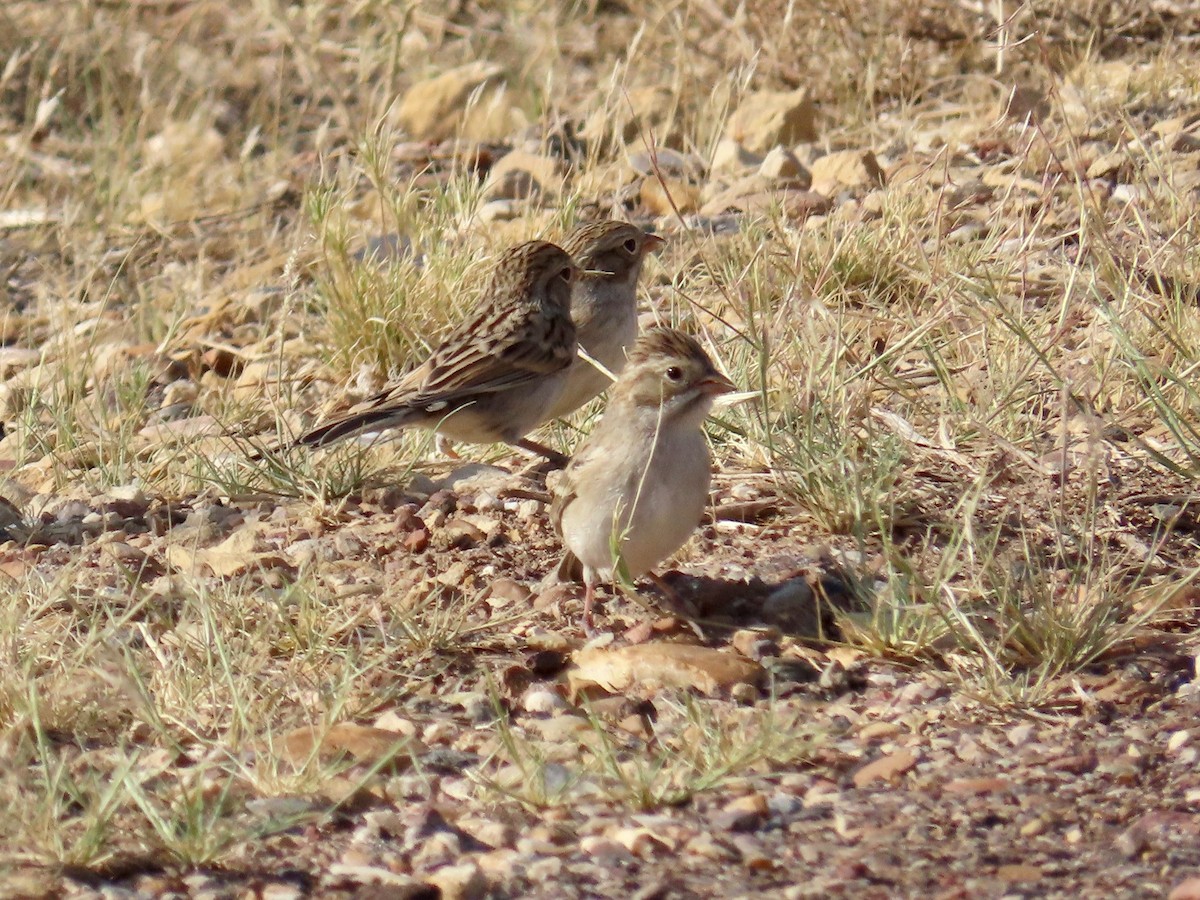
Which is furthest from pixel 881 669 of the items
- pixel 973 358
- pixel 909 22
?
pixel 909 22

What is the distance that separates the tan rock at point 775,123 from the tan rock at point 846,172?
2.10 feet

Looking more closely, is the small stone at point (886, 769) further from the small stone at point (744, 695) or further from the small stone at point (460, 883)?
the small stone at point (460, 883)

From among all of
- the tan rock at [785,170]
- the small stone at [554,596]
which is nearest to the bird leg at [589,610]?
the small stone at [554,596]

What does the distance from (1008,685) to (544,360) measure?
2763mm

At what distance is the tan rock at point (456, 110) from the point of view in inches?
368

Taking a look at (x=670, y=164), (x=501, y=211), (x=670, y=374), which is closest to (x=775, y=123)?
(x=670, y=164)

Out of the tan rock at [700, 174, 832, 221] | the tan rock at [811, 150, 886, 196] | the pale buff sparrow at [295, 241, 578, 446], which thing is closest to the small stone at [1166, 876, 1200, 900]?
the pale buff sparrow at [295, 241, 578, 446]

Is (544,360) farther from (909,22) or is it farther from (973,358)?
(909,22)

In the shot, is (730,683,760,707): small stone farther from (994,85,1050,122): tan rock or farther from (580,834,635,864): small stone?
(994,85,1050,122): tan rock

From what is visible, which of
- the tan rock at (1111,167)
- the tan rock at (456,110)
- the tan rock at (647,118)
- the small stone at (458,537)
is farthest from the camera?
the tan rock at (456,110)

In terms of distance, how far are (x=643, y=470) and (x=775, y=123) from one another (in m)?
4.37

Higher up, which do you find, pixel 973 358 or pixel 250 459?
pixel 973 358

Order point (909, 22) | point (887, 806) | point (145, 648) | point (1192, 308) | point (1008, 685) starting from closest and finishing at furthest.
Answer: point (887, 806) → point (1008, 685) → point (145, 648) → point (1192, 308) → point (909, 22)

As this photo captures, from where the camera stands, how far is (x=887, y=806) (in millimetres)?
3607
